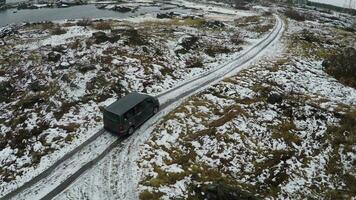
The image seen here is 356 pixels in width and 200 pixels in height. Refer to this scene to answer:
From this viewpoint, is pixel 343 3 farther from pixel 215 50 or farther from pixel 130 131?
pixel 130 131

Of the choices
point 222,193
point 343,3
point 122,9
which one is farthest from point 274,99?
point 343,3

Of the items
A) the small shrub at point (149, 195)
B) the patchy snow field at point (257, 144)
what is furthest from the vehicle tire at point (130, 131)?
the small shrub at point (149, 195)

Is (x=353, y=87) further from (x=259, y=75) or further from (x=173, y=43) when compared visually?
(x=173, y=43)

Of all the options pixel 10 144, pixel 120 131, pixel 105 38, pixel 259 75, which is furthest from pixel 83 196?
pixel 105 38

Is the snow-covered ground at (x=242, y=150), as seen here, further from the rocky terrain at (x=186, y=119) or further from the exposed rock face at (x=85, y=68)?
the exposed rock face at (x=85, y=68)

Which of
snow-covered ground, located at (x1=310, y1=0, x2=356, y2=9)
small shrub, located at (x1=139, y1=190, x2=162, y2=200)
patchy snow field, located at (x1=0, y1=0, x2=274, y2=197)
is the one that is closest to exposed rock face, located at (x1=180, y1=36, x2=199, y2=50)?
patchy snow field, located at (x1=0, y1=0, x2=274, y2=197)
